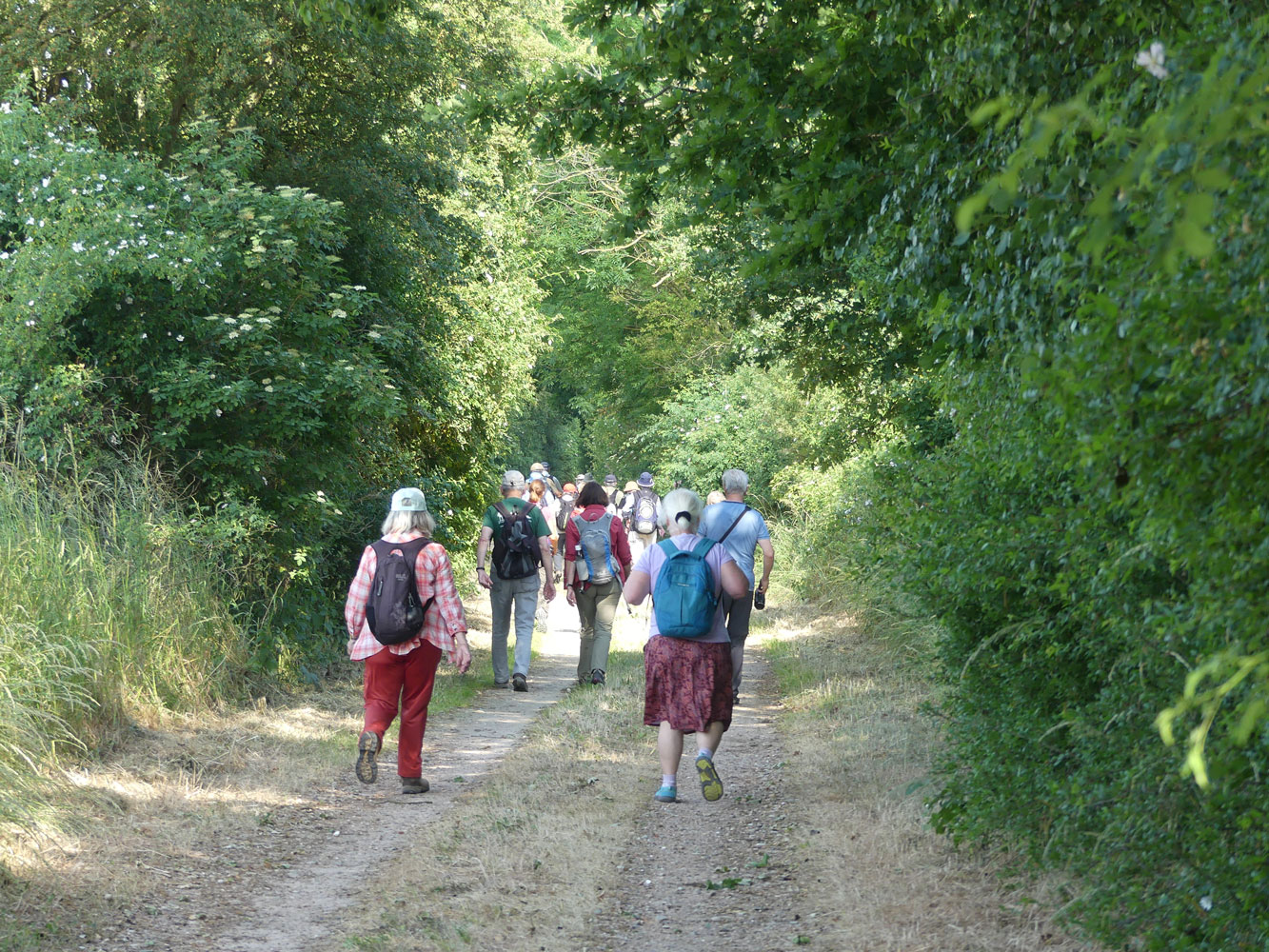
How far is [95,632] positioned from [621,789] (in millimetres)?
3398

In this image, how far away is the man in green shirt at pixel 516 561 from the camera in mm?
11898

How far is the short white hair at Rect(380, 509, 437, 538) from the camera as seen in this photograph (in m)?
7.58

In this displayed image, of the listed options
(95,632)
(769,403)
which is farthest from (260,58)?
(769,403)

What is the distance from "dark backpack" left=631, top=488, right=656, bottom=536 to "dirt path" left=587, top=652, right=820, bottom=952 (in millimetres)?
9749

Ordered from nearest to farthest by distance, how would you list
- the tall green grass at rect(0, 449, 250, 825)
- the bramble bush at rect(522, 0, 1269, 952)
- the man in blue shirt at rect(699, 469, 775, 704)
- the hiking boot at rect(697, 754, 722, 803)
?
the bramble bush at rect(522, 0, 1269, 952) < the tall green grass at rect(0, 449, 250, 825) < the hiking boot at rect(697, 754, 722, 803) < the man in blue shirt at rect(699, 469, 775, 704)

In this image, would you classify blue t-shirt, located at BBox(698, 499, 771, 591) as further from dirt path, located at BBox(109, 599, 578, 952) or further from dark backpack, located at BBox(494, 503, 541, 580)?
dark backpack, located at BBox(494, 503, 541, 580)

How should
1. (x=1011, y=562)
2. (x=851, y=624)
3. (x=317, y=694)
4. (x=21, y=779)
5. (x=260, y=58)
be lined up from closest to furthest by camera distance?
(x=1011, y=562)
(x=21, y=779)
(x=317, y=694)
(x=260, y=58)
(x=851, y=624)

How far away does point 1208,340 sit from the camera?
7.86ft

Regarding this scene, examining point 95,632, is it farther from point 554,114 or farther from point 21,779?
point 554,114

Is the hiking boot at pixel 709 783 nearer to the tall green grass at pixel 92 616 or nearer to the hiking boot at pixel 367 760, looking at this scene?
the hiking boot at pixel 367 760

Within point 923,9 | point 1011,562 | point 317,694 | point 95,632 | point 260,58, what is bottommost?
point 317,694

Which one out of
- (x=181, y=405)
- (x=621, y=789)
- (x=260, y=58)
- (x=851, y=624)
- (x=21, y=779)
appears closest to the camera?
(x=21, y=779)

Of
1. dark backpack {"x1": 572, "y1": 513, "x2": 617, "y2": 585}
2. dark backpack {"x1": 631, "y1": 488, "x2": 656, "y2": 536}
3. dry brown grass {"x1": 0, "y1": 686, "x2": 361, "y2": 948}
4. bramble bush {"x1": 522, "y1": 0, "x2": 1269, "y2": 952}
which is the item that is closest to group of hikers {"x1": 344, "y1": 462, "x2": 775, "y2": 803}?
dry brown grass {"x1": 0, "y1": 686, "x2": 361, "y2": 948}

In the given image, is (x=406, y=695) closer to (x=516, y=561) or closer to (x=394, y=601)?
(x=394, y=601)
